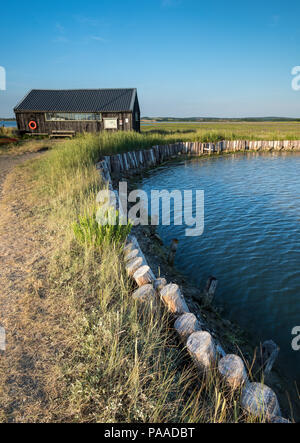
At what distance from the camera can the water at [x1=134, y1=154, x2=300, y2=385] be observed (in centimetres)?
438

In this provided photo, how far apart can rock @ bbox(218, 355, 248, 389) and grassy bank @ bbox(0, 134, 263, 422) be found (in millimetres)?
92

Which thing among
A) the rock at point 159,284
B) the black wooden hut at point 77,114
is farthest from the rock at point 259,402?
the black wooden hut at point 77,114

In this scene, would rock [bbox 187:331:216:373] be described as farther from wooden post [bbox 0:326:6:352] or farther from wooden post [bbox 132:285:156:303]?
wooden post [bbox 0:326:6:352]

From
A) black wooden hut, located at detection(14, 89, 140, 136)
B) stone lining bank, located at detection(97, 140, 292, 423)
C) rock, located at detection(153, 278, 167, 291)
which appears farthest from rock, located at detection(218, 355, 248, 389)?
black wooden hut, located at detection(14, 89, 140, 136)

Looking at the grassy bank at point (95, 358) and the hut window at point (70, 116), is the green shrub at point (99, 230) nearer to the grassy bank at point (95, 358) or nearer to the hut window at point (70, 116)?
the grassy bank at point (95, 358)

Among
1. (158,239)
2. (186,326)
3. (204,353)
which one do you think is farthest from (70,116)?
(204,353)

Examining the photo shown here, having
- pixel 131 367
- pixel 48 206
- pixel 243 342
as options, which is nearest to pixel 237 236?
pixel 243 342

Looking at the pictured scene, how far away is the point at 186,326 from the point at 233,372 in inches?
25.8

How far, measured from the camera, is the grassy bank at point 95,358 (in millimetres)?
2090

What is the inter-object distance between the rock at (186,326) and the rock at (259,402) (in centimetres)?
73

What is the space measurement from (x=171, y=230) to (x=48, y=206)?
3.48 metres

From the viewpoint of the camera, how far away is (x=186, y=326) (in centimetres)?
288

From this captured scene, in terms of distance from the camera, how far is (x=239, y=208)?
367 inches

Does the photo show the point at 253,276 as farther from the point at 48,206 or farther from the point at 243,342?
the point at 48,206
